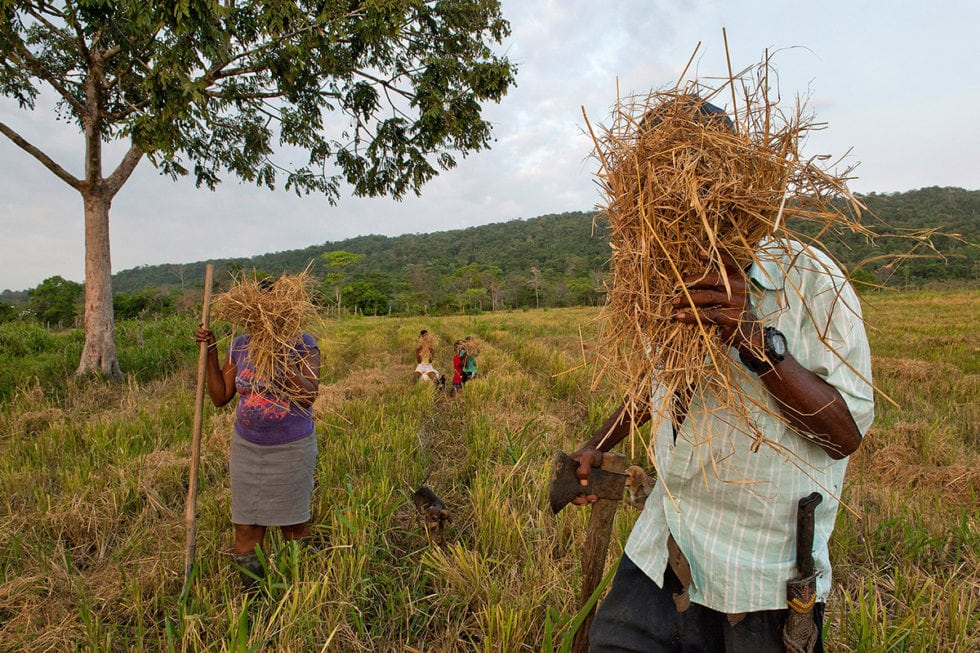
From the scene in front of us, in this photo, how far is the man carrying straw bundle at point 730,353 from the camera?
1.01 metres

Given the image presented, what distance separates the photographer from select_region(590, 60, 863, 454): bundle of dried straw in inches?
39.4

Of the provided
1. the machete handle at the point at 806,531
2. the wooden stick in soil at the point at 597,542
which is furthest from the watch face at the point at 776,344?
the wooden stick in soil at the point at 597,542

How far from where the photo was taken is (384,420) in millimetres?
4668

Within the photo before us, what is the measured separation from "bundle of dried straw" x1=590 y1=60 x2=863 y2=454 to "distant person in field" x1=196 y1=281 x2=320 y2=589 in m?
1.95

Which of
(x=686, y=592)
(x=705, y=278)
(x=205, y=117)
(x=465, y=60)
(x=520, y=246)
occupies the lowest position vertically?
(x=686, y=592)

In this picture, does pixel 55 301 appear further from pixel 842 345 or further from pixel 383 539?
pixel 842 345

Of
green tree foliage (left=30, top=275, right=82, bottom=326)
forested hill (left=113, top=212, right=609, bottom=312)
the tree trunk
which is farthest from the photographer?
forested hill (left=113, top=212, right=609, bottom=312)

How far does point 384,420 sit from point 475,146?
528 cm

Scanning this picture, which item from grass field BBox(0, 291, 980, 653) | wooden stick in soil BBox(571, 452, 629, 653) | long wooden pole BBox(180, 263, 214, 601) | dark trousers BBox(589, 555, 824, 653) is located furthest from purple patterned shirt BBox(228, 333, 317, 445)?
dark trousers BBox(589, 555, 824, 653)

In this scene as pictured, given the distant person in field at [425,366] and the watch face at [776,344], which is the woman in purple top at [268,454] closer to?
the watch face at [776,344]

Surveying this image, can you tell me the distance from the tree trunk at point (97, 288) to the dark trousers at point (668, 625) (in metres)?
7.83

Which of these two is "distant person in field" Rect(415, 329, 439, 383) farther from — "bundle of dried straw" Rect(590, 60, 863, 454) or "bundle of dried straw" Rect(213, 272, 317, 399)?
"bundle of dried straw" Rect(590, 60, 863, 454)

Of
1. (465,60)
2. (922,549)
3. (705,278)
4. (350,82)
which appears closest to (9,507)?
(705,278)

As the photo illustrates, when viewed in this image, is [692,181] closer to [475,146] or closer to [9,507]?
[9,507]
